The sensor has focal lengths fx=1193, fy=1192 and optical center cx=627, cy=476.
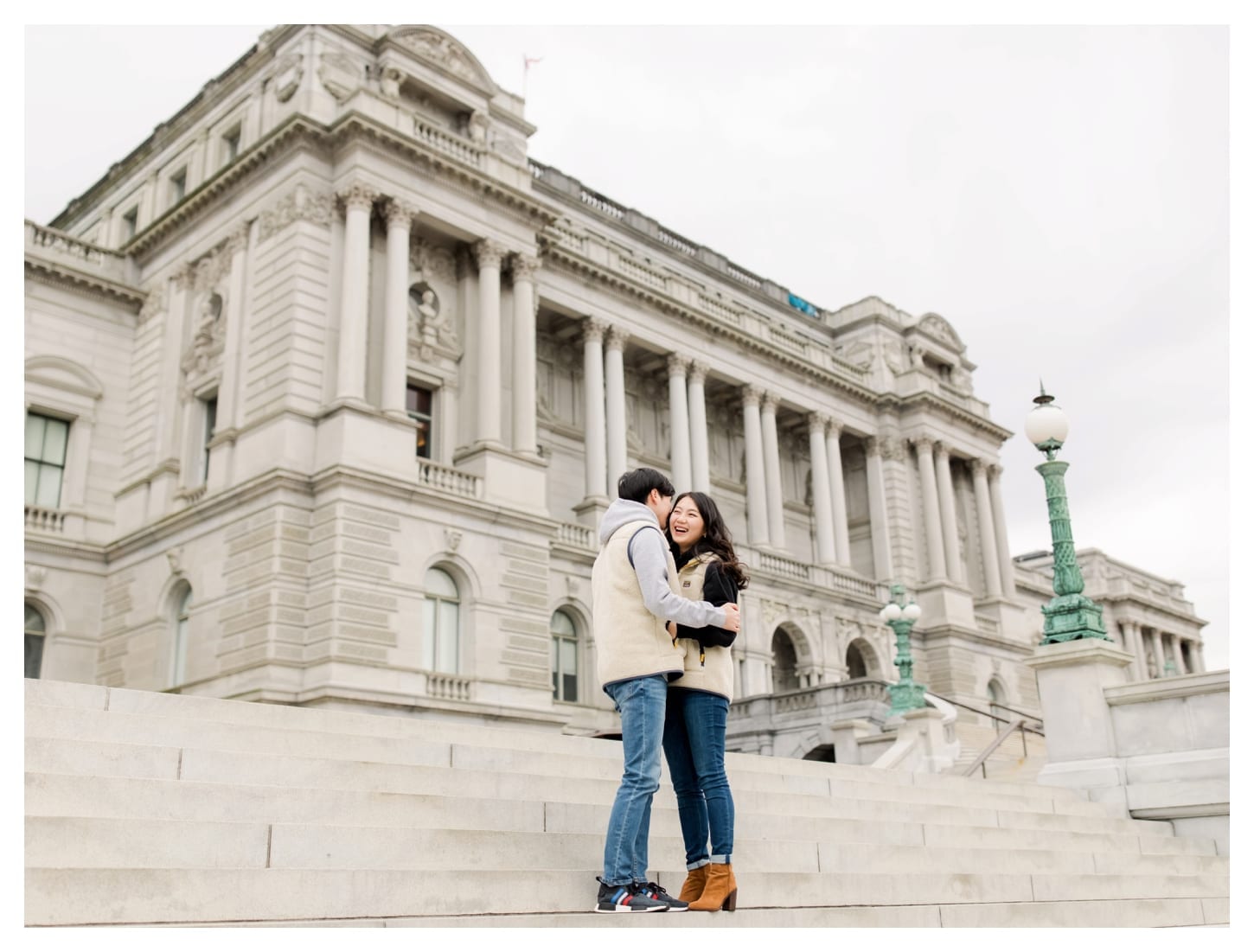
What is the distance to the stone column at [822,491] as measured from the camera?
41.2 meters

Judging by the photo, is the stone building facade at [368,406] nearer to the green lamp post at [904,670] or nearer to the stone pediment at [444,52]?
the stone pediment at [444,52]

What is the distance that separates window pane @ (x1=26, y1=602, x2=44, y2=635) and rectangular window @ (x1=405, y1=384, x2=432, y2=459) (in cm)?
967

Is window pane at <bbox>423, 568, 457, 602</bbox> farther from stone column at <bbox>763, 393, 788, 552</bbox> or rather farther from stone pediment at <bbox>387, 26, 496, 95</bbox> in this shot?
stone column at <bbox>763, 393, 788, 552</bbox>

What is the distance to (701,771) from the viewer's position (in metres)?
6.39

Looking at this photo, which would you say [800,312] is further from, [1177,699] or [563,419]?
[1177,699]

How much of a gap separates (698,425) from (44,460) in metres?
18.7

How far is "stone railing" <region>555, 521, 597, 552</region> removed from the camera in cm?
3138

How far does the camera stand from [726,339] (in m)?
39.8

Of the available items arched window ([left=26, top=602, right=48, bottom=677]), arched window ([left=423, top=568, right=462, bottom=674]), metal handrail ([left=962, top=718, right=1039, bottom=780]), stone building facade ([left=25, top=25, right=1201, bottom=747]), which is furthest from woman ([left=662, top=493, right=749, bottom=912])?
arched window ([left=26, top=602, right=48, bottom=677])

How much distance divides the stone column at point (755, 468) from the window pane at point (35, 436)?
2067 cm

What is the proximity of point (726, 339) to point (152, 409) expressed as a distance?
18295mm

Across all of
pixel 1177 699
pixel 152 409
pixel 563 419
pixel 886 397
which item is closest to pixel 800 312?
pixel 886 397

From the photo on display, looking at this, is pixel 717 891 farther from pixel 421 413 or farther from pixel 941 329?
pixel 941 329

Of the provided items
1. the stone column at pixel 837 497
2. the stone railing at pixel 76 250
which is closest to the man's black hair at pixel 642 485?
the stone railing at pixel 76 250
